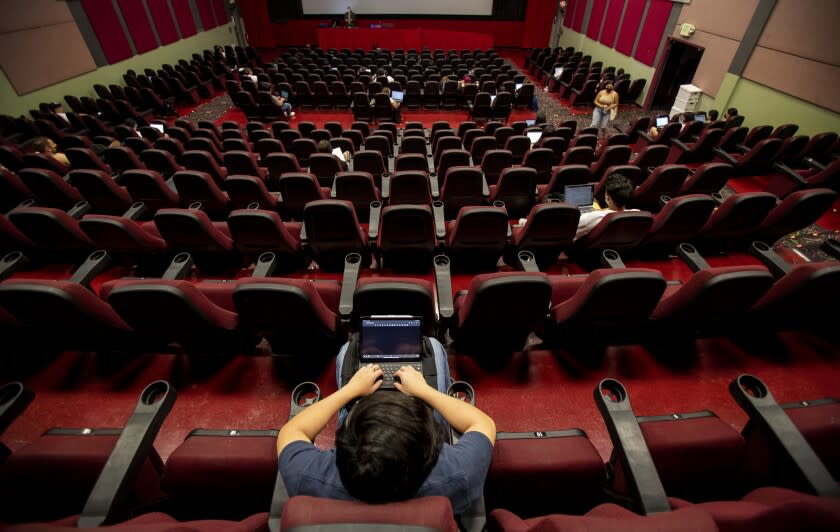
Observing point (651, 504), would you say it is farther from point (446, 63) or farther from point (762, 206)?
point (446, 63)

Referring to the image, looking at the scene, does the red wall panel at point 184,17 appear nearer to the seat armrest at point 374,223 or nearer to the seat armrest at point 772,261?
the seat armrest at point 374,223

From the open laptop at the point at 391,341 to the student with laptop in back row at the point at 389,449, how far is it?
193 mm

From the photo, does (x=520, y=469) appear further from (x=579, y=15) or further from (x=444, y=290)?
(x=579, y=15)

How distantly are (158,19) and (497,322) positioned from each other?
14.0m

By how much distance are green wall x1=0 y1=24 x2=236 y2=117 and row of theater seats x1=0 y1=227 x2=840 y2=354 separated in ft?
23.9

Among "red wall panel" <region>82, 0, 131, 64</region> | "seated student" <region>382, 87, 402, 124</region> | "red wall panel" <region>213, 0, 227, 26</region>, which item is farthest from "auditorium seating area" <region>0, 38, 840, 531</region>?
"red wall panel" <region>213, 0, 227, 26</region>

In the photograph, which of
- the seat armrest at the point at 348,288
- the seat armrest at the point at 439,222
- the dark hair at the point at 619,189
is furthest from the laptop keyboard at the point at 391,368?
the dark hair at the point at 619,189

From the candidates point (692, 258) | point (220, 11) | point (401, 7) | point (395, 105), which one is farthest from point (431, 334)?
point (220, 11)

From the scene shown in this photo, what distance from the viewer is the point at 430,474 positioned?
38.2 inches

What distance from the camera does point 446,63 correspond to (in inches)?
431

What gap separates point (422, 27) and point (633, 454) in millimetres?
17371

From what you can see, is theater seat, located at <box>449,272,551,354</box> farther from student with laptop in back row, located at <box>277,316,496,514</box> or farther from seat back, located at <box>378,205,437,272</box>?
seat back, located at <box>378,205,437,272</box>

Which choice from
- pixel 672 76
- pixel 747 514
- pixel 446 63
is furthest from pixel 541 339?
pixel 446 63

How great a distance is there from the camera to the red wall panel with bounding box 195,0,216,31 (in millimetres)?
12359
